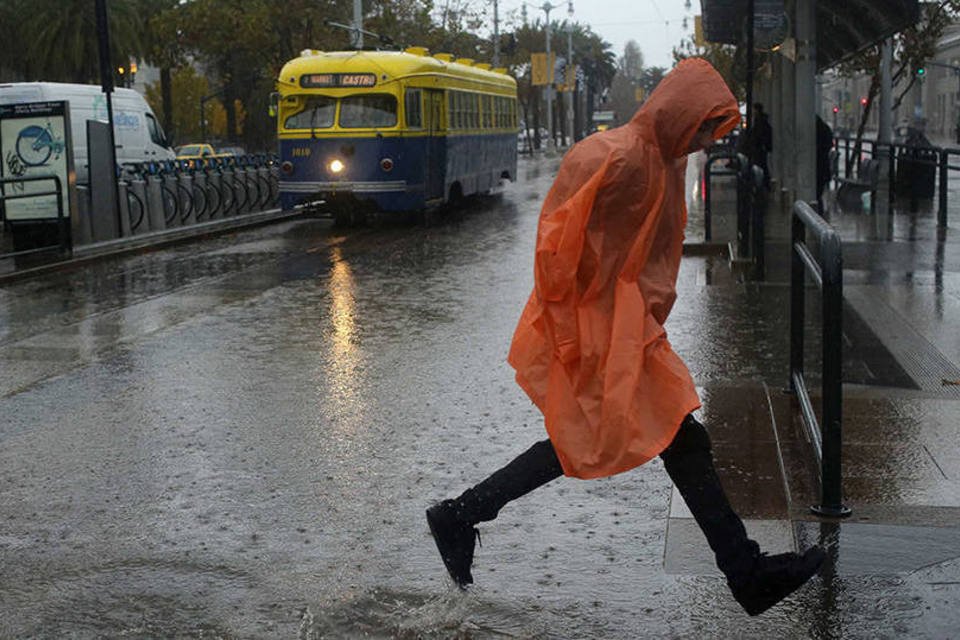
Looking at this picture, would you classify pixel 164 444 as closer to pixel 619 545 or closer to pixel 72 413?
pixel 72 413

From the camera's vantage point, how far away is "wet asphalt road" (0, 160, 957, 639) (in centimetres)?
458

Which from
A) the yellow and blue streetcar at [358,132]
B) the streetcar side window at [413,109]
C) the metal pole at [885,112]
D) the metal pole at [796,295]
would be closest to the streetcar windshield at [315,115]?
the yellow and blue streetcar at [358,132]

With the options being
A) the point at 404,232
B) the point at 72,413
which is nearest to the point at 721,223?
the point at 404,232

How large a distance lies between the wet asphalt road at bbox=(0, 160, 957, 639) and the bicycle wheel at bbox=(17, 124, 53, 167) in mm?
6287

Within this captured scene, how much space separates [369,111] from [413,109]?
0.79 meters

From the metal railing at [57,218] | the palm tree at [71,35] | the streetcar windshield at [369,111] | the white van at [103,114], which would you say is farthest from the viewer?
the palm tree at [71,35]

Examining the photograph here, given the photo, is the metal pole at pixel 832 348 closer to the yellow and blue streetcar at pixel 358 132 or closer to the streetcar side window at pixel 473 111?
the yellow and blue streetcar at pixel 358 132

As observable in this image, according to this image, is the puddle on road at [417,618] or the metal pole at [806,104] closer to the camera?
the puddle on road at [417,618]

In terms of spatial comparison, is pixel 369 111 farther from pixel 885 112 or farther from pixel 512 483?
pixel 512 483

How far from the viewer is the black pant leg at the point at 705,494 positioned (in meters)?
4.31

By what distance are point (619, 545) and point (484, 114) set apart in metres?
24.4

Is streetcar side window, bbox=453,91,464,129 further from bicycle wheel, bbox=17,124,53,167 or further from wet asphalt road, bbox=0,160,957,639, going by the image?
wet asphalt road, bbox=0,160,957,639

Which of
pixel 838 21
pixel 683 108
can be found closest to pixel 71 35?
pixel 838 21

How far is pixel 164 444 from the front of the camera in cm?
715
